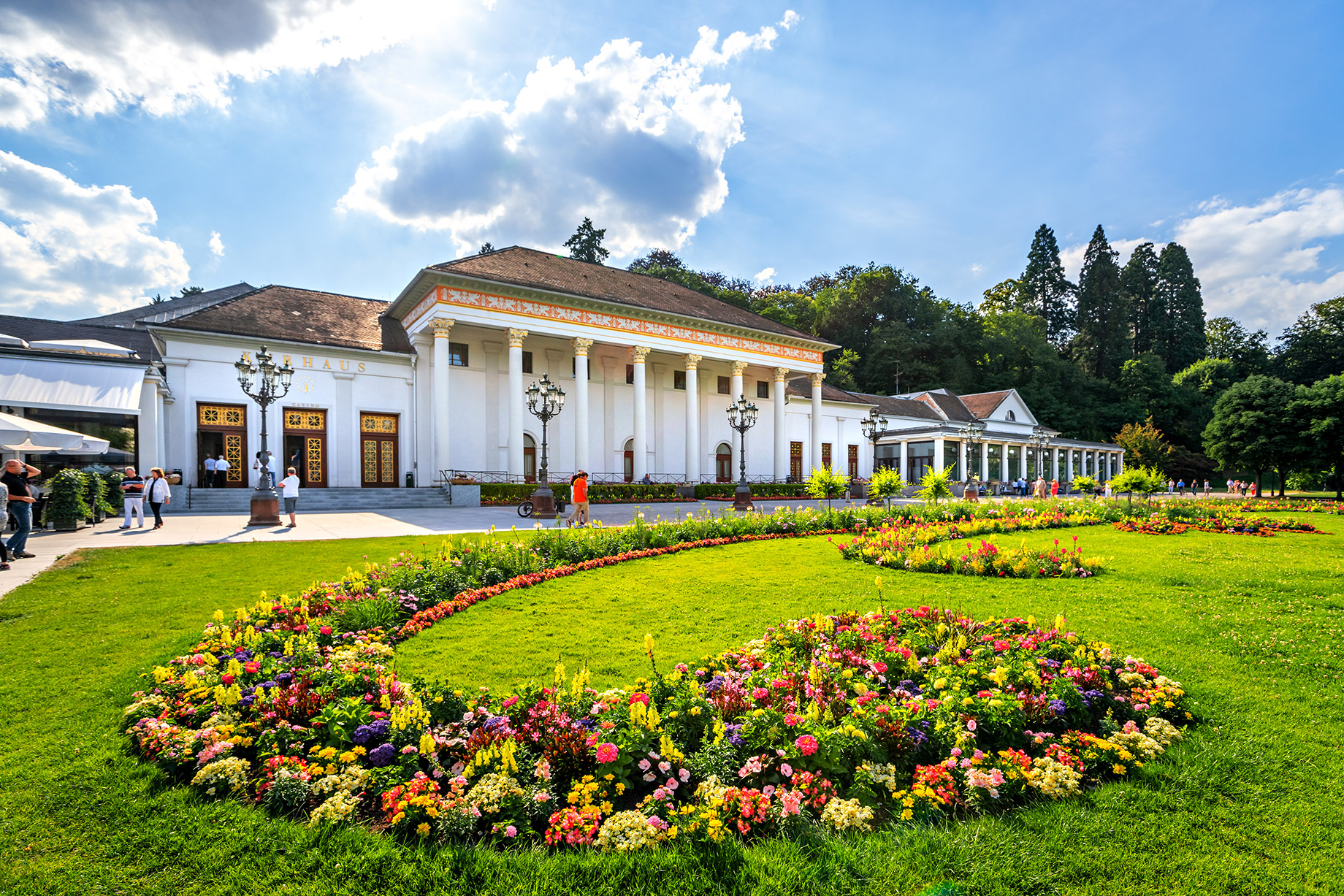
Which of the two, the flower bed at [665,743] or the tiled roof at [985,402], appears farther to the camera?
the tiled roof at [985,402]

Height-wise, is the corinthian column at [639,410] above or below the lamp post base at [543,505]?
above

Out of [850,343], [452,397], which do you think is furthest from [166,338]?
Result: [850,343]

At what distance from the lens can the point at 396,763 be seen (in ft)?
10.5

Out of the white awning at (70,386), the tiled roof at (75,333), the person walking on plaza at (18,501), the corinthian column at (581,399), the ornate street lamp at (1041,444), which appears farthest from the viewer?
the ornate street lamp at (1041,444)

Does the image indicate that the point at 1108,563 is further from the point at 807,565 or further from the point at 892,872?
the point at 892,872

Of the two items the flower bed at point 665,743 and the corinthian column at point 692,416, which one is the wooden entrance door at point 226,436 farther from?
the flower bed at point 665,743

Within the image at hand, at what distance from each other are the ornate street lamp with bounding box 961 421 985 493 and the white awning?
4688cm

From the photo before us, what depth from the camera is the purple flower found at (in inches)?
123

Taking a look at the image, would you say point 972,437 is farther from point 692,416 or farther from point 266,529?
point 266,529

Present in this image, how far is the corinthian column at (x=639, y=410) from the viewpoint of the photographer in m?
31.8

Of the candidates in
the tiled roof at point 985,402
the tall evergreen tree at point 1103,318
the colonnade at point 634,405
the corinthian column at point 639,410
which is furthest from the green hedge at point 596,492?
A: the tall evergreen tree at point 1103,318

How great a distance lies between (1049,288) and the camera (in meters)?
76.9

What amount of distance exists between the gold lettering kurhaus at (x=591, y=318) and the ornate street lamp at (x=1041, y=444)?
84.7 feet

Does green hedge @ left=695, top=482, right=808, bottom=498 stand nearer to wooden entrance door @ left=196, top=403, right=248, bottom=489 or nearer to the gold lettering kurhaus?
the gold lettering kurhaus
